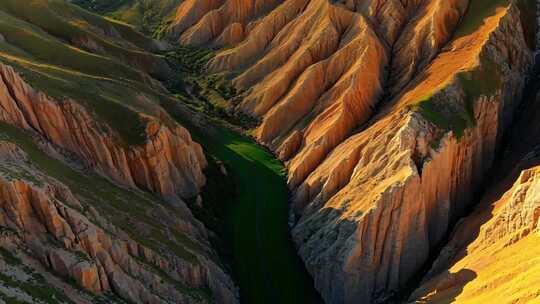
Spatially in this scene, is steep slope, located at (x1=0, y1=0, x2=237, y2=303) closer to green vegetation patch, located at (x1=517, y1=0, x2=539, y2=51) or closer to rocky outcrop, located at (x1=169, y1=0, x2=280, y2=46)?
rocky outcrop, located at (x1=169, y1=0, x2=280, y2=46)

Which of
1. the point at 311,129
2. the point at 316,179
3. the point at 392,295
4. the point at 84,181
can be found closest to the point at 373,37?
the point at 311,129

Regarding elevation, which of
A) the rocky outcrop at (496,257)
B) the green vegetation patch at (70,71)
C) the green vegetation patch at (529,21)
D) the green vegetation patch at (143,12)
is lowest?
the rocky outcrop at (496,257)

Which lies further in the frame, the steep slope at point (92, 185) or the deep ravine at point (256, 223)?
the deep ravine at point (256, 223)

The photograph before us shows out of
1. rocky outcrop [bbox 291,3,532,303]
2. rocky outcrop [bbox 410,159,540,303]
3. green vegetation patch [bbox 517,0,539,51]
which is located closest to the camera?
rocky outcrop [bbox 410,159,540,303]

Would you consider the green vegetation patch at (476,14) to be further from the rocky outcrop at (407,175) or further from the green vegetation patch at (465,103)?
the green vegetation patch at (465,103)

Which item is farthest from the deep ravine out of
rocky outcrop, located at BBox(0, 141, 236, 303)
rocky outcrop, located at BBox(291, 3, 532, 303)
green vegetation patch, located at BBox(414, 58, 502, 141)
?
green vegetation patch, located at BBox(414, 58, 502, 141)

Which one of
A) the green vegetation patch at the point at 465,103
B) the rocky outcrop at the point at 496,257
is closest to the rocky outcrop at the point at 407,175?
the green vegetation patch at the point at 465,103
